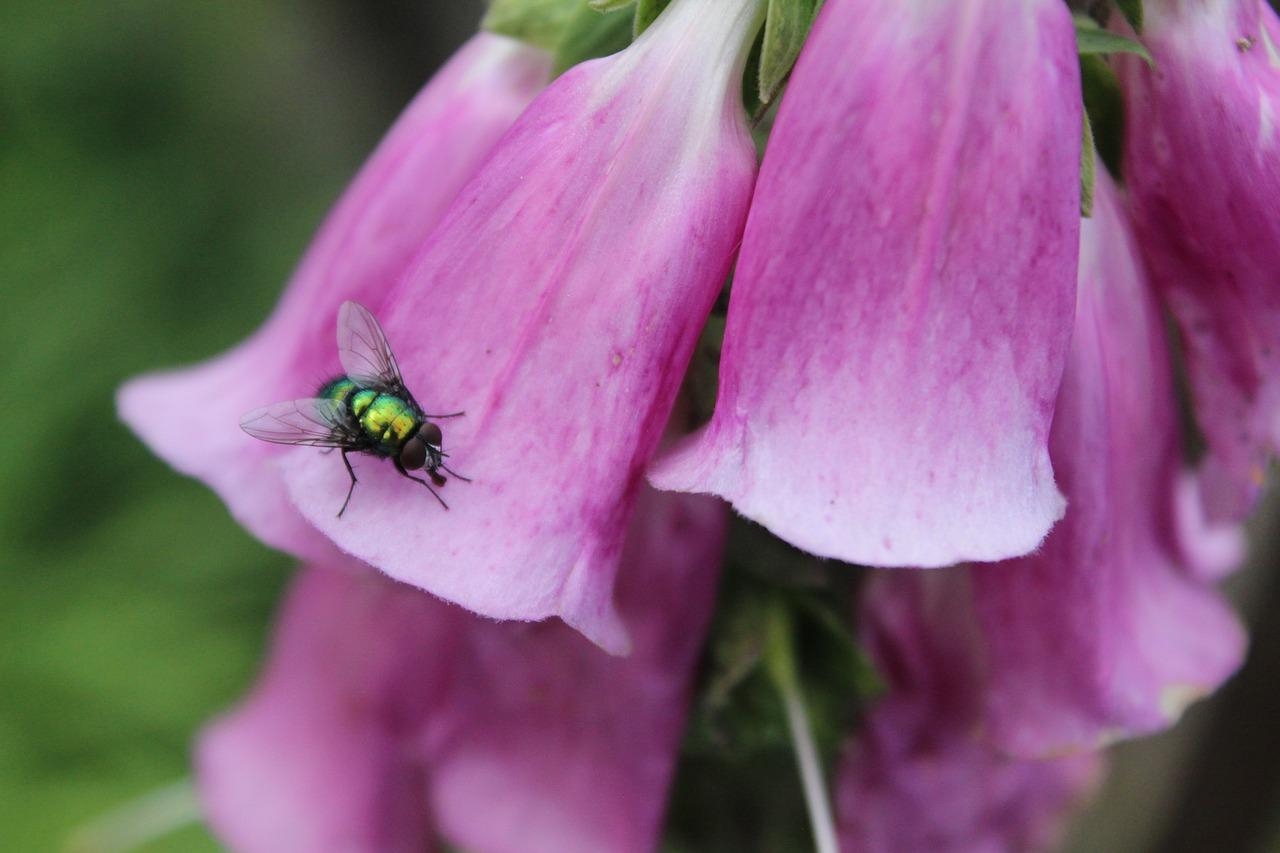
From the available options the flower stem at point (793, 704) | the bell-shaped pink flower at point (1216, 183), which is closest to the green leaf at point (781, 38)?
the bell-shaped pink flower at point (1216, 183)

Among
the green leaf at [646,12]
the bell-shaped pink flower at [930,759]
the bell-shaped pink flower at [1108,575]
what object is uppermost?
the green leaf at [646,12]

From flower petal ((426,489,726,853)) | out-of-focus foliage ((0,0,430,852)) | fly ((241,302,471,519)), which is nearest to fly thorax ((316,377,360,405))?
fly ((241,302,471,519))

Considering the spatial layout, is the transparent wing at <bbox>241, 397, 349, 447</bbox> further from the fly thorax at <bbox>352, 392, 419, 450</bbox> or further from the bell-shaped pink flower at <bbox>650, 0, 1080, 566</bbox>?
the bell-shaped pink flower at <bbox>650, 0, 1080, 566</bbox>

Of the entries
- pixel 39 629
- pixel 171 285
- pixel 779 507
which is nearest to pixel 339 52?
pixel 171 285

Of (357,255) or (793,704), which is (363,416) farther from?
(793,704)

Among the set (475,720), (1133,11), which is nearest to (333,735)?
(475,720)

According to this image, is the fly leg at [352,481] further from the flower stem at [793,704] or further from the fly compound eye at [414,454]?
the flower stem at [793,704]

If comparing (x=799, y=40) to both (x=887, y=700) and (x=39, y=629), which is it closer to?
(x=887, y=700)
